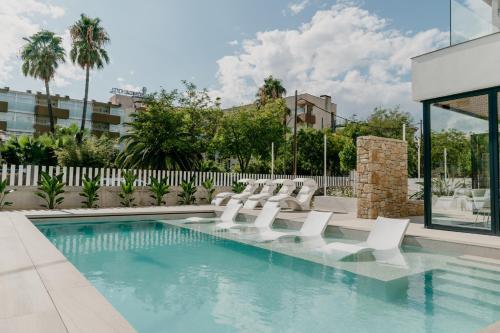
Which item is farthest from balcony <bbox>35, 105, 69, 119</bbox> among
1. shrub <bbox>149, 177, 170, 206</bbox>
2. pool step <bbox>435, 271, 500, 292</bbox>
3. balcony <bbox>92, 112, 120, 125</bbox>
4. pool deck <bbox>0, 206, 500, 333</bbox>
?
pool step <bbox>435, 271, 500, 292</bbox>

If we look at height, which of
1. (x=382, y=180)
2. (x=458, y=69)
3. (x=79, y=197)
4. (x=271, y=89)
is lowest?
(x=79, y=197)

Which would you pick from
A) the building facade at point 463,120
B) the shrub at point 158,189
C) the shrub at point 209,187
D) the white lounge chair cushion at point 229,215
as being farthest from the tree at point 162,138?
the building facade at point 463,120

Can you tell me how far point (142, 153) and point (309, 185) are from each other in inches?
417

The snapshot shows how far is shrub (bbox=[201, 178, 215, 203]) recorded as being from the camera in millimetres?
16609

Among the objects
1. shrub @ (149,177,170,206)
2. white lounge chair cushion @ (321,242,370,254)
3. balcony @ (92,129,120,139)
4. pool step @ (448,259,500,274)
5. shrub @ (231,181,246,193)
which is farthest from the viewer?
balcony @ (92,129,120,139)

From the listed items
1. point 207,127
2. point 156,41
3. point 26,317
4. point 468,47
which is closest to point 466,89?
point 468,47

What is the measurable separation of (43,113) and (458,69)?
2130 inches

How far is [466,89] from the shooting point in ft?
27.2

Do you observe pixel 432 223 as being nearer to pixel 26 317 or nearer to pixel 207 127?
pixel 26 317

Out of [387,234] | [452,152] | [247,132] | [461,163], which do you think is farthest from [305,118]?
[387,234]

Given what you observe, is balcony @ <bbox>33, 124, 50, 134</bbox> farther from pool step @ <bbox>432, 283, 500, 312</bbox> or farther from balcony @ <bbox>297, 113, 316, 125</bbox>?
pool step @ <bbox>432, 283, 500, 312</bbox>

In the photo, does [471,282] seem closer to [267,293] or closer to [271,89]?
[267,293]

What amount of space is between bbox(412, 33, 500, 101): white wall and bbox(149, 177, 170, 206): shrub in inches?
→ 409

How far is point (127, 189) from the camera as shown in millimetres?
14188
